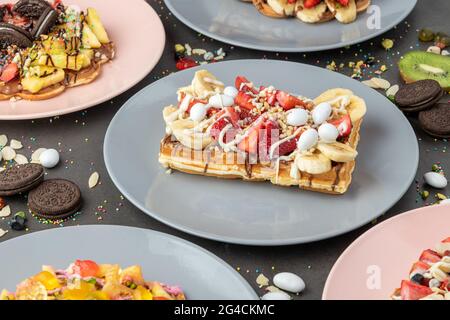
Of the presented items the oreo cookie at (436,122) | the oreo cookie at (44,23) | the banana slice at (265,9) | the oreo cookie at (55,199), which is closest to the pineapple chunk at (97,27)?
the oreo cookie at (44,23)

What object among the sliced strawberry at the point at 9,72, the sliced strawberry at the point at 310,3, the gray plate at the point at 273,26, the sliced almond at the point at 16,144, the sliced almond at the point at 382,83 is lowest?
the sliced almond at the point at 16,144

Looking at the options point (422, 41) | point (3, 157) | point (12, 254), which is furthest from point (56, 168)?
point (422, 41)

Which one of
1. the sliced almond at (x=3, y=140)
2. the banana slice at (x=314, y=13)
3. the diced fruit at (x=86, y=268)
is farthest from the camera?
the banana slice at (x=314, y=13)

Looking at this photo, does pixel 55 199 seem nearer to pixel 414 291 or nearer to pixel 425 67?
pixel 414 291

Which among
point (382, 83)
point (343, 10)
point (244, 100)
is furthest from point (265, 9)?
point (244, 100)

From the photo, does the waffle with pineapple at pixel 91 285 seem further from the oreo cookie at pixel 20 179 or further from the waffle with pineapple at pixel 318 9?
the waffle with pineapple at pixel 318 9

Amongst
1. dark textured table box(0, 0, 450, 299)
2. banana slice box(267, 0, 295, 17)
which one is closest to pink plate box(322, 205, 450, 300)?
dark textured table box(0, 0, 450, 299)

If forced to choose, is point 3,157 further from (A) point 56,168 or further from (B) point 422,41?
(B) point 422,41
